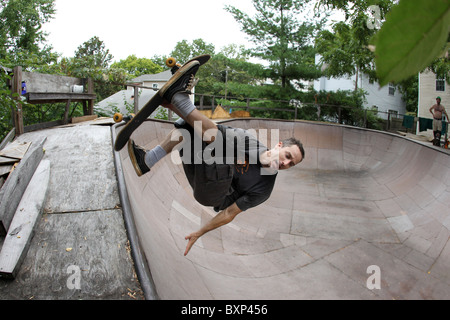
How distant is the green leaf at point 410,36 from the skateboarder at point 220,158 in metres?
2.57

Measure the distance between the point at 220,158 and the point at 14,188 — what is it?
74.7 inches

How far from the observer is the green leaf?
0.57 ft

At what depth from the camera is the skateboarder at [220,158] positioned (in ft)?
9.15

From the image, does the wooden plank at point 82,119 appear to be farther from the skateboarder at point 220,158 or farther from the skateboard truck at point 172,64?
the skateboard truck at point 172,64

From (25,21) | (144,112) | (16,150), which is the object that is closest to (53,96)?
(16,150)

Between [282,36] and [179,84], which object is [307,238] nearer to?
[179,84]

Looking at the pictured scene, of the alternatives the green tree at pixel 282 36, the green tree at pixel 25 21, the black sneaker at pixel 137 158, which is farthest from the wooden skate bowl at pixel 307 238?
the green tree at pixel 25 21

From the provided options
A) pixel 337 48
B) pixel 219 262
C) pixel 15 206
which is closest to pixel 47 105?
pixel 15 206

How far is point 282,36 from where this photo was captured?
58.3 ft

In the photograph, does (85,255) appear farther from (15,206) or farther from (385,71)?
(385,71)

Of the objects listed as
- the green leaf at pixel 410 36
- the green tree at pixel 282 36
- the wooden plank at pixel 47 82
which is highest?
the green tree at pixel 282 36

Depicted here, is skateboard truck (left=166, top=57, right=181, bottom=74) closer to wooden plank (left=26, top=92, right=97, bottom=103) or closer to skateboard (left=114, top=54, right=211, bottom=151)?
skateboard (left=114, top=54, right=211, bottom=151)

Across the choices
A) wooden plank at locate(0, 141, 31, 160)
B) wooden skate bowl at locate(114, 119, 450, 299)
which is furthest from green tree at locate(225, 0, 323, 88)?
wooden plank at locate(0, 141, 31, 160)

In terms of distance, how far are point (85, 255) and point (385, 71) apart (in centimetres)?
247
